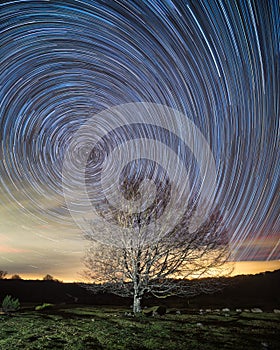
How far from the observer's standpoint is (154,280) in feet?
64.6

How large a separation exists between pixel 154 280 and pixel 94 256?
5.05 metres

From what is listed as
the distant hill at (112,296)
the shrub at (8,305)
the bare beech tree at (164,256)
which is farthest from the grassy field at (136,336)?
the distant hill at (112,296)

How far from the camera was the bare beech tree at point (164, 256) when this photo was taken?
61.9ft

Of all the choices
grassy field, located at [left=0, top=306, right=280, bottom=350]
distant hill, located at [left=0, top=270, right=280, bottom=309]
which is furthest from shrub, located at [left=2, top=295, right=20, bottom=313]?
distant hill, located at [left=0, top=270, right=280, bottom=309]

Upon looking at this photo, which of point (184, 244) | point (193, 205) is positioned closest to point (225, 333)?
point (184, 244)

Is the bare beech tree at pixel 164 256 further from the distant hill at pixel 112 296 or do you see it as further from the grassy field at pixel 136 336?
the distant hill at pixel 112 296

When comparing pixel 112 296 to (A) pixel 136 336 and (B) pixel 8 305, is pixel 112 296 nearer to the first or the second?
(B) pixel 8 305

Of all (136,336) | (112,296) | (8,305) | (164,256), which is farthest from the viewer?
(112,296)

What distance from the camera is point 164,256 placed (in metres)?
19.5

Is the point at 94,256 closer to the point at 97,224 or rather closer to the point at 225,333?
the point at 97,224

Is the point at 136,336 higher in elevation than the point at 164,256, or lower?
lower

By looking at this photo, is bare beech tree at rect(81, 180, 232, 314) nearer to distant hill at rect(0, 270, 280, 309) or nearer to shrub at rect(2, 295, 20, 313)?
shrub at rect(2, 295, 20, 313)

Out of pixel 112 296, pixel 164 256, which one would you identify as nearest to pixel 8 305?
pixel 164 256

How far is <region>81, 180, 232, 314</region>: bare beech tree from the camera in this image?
1886 centimetres
